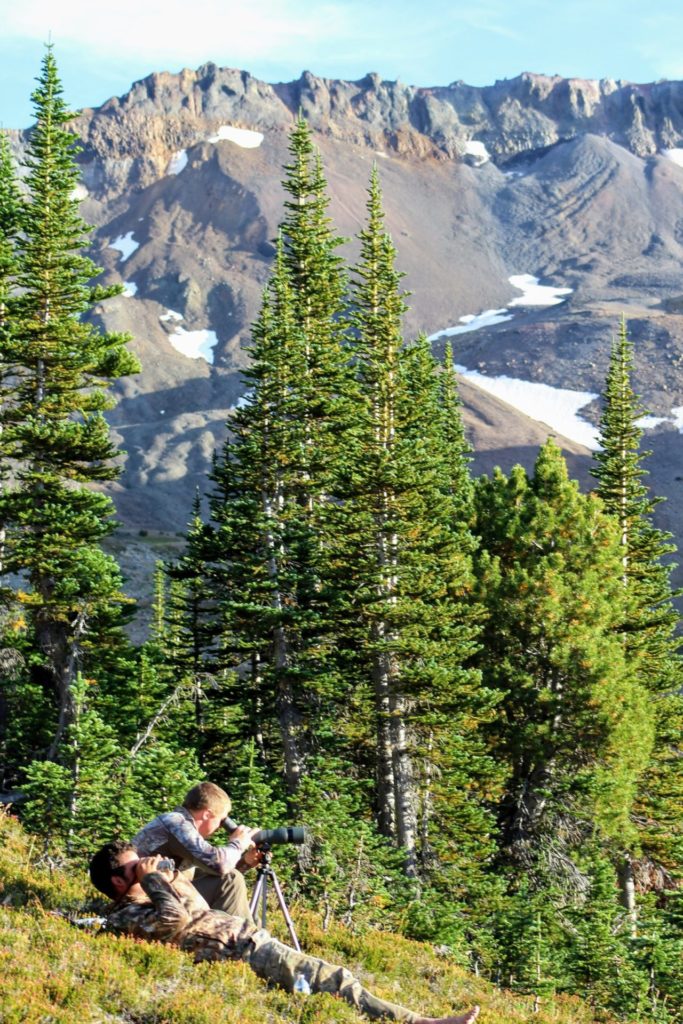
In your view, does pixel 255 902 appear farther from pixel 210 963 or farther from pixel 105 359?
pixel 105 359

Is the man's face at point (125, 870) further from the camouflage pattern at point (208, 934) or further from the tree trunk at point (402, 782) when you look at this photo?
the tree trunk at point (402, 782)

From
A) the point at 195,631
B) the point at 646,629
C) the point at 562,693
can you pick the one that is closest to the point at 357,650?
the point at 562,693

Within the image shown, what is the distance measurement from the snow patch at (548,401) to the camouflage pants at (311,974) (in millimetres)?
147478

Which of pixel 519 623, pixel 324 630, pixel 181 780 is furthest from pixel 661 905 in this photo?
pixel 181 780

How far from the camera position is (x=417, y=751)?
89.0 ft

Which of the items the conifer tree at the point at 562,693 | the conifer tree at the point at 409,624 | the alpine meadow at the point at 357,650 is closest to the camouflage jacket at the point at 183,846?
the alpine meadow at the point at 357,650

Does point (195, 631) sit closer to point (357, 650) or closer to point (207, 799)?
point (357, 650)

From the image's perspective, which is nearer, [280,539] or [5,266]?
[5,266]

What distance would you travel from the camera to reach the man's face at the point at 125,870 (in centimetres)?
889

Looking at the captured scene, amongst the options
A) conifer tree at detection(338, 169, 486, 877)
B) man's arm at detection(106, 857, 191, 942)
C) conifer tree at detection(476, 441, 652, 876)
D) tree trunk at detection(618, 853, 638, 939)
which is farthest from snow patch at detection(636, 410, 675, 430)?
man's arm at detection(106, 857, 191, 942)

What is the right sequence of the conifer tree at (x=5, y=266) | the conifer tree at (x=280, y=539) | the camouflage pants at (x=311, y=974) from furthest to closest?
the conifer tree at (x=280, y=539)
the conifer tree at (x=5, y=266)
the camouflage pants at (x=311, y=974)

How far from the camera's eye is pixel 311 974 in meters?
8.61

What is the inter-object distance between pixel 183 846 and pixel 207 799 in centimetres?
Result: 51

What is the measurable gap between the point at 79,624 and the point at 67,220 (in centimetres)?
1150
